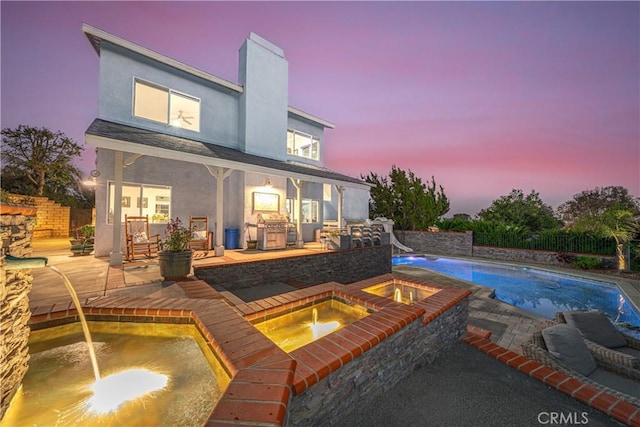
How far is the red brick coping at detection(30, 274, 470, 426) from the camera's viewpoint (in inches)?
57.2

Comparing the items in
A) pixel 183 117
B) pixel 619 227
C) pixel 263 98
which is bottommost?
pixel 619 227

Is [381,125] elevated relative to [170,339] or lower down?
elevated

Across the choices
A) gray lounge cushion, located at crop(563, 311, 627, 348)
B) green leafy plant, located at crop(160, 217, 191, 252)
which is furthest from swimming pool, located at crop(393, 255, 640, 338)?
green leafy plant, located at crop(160, 217, 191, 252)

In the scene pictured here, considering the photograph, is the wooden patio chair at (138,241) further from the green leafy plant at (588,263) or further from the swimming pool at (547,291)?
the green leafy plant at (588,263)

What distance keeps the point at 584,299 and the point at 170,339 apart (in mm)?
12394

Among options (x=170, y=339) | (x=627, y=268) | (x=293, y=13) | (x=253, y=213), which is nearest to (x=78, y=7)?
(x=293, y=13)

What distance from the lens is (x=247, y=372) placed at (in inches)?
69.2

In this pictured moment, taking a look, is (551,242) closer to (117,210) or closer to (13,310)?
(13,310)

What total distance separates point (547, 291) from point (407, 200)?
429 inches

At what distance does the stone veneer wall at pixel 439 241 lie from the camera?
16.4m

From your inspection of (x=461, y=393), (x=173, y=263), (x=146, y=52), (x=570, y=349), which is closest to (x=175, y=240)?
(x=173, y=263)

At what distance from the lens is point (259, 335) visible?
2.38 metres

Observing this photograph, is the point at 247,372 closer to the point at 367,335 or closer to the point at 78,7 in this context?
the point at 367,335

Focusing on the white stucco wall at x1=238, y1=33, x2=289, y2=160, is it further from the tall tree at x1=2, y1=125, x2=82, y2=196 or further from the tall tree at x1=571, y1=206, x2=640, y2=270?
the tall tree at x1=2, y1=125, x2=82, y2=196
